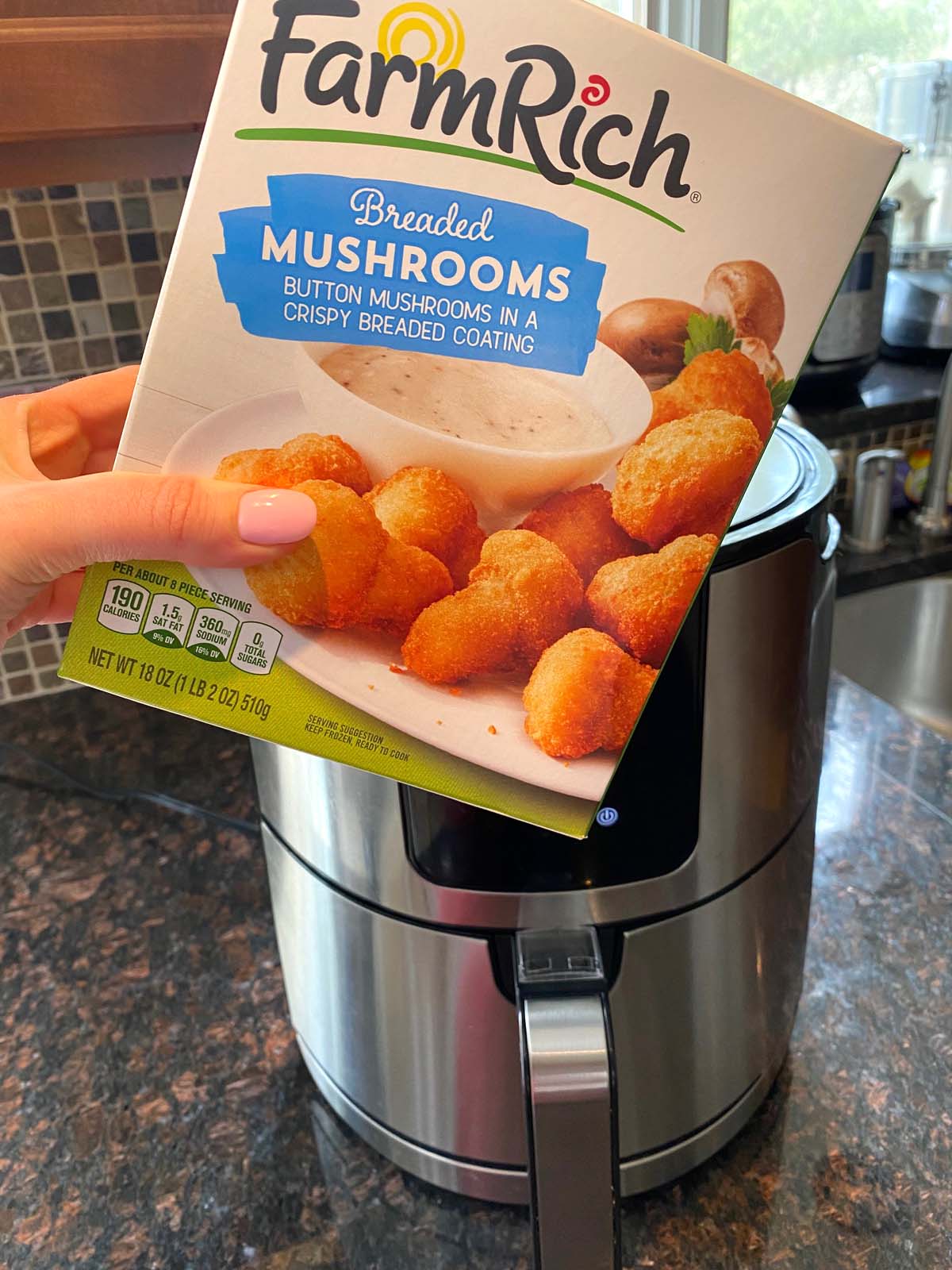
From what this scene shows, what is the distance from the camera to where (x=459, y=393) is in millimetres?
323

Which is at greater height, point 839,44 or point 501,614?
point 839,44

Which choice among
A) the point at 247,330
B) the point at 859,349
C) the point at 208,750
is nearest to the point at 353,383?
the point at 247,330

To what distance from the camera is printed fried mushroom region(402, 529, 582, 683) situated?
33 cm

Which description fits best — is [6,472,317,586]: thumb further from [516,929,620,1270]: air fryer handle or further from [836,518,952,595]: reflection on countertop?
[836,518,952,595]: reflection on countertop

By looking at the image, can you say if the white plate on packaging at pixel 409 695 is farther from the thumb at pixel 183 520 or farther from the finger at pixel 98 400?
the finger at pixel 98 400

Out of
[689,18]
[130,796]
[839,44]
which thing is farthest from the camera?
[839,44]

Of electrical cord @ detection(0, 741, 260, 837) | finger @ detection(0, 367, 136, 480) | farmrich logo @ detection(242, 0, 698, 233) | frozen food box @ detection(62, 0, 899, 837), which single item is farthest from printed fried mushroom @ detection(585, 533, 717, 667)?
electrical cord @ detection(0, 741, 260, 837)

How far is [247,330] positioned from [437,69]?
9cm

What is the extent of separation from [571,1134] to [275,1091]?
27cm

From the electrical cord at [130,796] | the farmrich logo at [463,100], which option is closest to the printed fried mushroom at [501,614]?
the farmrich logo at [463,100]

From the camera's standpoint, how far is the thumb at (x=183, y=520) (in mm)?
320

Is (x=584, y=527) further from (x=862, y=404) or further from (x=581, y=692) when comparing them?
(x=862, y=404)

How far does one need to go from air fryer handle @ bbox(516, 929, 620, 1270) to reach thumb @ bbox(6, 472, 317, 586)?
0.22 m

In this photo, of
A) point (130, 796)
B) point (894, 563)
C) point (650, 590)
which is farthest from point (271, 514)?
point (894, 563)
